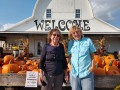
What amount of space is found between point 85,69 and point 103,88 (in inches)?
25.7

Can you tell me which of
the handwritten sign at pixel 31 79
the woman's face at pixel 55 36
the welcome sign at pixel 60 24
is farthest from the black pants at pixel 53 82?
the welcome sign at pixel 60 24

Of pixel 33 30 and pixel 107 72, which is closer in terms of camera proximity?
pixel 107 72

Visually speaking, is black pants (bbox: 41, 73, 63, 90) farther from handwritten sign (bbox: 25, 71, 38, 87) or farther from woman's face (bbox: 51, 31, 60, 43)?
woman's face (bbox: 51, 31, 60, 43)

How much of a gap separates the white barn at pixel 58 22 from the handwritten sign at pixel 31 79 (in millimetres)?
21533

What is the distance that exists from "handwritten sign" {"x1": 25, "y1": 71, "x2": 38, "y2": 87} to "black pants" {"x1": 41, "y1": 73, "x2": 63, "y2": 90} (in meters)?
0.19

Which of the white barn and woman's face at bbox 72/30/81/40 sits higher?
the white barn

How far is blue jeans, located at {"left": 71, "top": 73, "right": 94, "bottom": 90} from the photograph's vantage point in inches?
154

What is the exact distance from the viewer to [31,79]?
13.9ft

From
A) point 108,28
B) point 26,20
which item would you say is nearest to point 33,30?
point 26,20

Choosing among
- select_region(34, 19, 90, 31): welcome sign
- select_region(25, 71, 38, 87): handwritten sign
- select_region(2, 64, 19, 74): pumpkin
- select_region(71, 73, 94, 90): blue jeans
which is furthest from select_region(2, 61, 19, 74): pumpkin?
select_region(34, 19, 90, 31): welcome sign

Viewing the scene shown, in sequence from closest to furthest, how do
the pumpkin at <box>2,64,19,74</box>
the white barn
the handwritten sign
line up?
the handwritten sign → the pumpkin at <box>2,64,19,74</box> → the white barn

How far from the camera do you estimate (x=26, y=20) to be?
26.8m

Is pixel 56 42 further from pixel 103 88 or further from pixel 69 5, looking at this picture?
pixel 69 5

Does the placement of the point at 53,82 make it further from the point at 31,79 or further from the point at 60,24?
the point at 60,24
